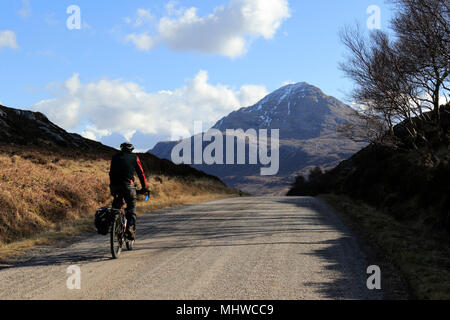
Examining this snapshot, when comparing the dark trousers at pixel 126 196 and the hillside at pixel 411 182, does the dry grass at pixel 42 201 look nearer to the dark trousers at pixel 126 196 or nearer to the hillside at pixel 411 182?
the dark trousers at pixel 126 196

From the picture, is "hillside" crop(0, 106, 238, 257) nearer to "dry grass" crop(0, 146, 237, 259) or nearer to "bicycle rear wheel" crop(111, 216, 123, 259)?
"dry grass" crop(0, 146, 237, 259)

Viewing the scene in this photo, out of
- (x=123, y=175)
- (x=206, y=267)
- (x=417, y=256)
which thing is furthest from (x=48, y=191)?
(x=417, y=256)

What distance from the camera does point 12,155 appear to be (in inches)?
795

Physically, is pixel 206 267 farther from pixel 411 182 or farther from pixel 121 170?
pixel 411 182

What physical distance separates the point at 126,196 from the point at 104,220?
774mm

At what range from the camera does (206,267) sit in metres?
6.62

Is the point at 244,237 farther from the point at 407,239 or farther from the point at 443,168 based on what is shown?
the point at 443,168

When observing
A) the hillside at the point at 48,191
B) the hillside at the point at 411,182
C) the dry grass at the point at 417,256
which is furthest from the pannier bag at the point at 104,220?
the hillside at the point at 411,182

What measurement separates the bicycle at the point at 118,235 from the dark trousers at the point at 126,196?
13 centimetres

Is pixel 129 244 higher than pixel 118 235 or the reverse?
the reverse

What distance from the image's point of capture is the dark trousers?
783cm

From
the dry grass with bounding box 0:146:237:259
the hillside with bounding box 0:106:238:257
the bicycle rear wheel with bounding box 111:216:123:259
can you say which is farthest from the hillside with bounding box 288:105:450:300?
the hillside with bounding box 0:106:238:257
